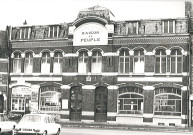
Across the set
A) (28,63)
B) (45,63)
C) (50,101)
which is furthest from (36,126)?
(28,63)

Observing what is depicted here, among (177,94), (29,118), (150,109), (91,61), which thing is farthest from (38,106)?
(29,118)

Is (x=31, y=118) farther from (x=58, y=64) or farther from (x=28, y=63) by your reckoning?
(x=28, y=63)

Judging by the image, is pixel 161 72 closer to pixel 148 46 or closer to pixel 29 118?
pixel 148 46

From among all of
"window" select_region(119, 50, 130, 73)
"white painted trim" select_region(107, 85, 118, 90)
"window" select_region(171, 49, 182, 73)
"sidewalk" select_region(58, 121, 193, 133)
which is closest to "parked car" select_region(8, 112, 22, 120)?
"sidewalk" select_region(58, 121, 193, 133)

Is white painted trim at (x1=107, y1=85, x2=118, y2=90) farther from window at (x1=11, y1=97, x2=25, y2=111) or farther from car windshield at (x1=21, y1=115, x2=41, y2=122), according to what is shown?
car windshield at (x1=21, y1=115, x2=41, y2=122)

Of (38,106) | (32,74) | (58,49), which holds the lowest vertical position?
(38,106)

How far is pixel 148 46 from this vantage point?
36.4 meters

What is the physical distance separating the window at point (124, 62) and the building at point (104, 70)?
0.32ft

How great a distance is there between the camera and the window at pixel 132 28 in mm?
37328

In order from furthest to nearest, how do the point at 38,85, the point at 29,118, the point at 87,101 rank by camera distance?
the point at 38,85
the point at 87,101
the point at 29,118

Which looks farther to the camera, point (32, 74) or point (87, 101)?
point (32, 74)

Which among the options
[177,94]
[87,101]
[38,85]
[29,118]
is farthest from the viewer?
[38,85]

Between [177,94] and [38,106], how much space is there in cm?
1438

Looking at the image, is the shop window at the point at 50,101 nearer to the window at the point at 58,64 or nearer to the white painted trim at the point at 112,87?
the window at the point at 58,64
